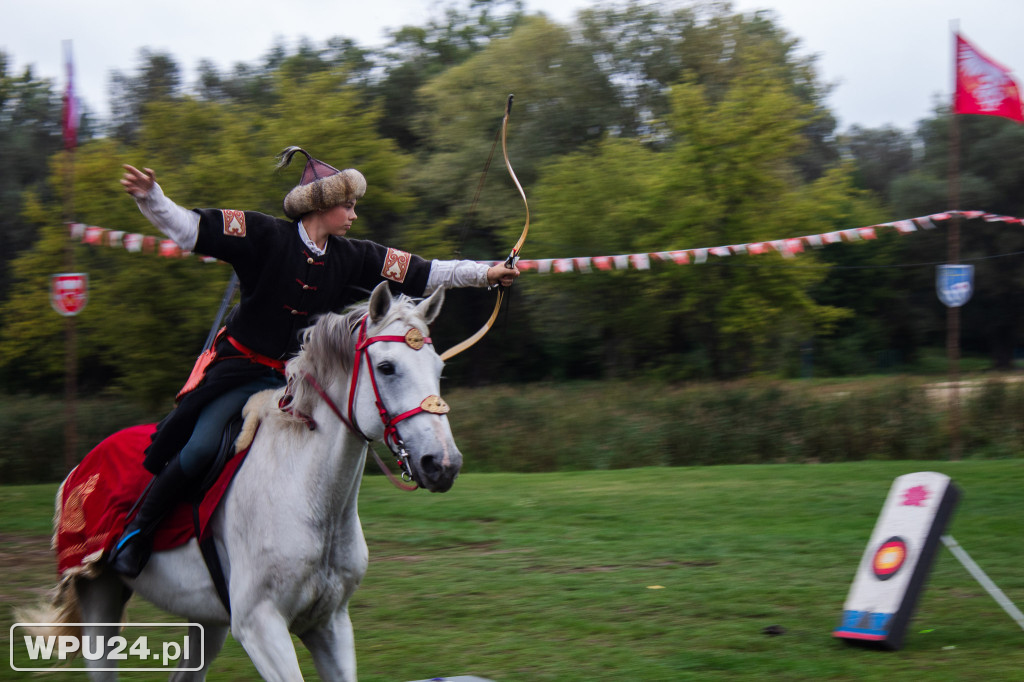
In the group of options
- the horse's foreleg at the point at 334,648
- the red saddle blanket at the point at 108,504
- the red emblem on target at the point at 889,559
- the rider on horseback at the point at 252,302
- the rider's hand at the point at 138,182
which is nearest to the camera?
the rider's hand at the point at 138,182

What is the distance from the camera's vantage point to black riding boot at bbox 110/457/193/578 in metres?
3.90

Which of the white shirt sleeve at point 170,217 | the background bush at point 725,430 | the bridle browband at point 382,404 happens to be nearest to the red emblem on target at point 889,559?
the bridle browband at point 382,404

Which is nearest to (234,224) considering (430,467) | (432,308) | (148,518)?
(432,308)

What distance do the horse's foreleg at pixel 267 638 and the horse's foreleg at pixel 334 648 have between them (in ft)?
0.86

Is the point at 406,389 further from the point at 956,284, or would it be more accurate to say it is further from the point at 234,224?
the point at 956,284

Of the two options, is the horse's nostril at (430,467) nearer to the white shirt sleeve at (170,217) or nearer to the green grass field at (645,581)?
the white shirt sleeve at (170,217)

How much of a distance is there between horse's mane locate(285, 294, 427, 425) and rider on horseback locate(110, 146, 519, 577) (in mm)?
259

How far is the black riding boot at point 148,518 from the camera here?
390 centimetres

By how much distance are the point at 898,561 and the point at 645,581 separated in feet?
7.70

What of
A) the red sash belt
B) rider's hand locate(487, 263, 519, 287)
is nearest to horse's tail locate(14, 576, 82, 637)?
the red sash belt

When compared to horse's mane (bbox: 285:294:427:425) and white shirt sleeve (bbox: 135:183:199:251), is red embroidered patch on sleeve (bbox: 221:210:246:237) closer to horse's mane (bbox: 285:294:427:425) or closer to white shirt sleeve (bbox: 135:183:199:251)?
white shirt sleeve (bbox: 135:183:199:251)

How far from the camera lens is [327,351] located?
3.69 metres

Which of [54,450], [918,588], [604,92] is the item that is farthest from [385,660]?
[604,92]

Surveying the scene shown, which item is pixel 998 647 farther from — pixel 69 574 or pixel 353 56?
pixel 353 56
